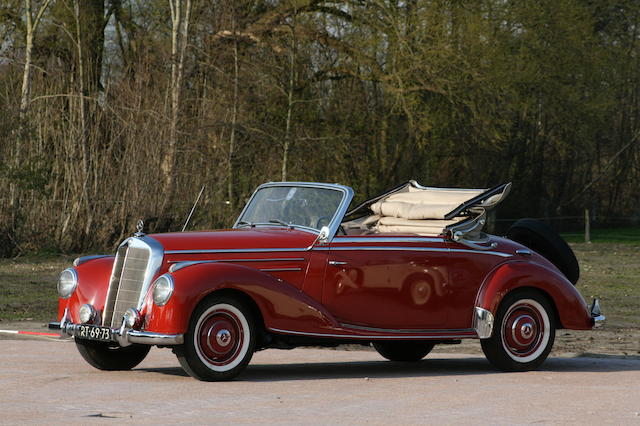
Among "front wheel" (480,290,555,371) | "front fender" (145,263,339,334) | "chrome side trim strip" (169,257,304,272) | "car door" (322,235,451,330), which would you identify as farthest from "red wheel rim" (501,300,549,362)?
"chrome side trim strip" (169,257,304,272)

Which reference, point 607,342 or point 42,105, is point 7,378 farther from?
point 42,105

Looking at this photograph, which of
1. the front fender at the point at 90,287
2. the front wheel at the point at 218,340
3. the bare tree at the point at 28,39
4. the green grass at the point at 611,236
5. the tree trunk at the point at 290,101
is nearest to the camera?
the front wheel at the point at 218,340

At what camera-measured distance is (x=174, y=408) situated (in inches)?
293

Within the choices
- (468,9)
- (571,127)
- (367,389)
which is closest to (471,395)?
(367,389)

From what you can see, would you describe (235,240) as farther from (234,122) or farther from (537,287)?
(234,122)

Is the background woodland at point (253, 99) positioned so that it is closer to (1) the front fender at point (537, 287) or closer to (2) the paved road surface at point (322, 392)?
(2) the paved road surface at point (322, 392)

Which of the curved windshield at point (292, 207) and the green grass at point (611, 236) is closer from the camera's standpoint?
the curved windshield at point (292, 207)

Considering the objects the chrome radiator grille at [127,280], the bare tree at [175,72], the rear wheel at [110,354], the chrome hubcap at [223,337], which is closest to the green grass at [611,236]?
the bare tree at [175,72]

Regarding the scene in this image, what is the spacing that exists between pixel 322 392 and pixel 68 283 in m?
2.65

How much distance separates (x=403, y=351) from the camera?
11.0 meters

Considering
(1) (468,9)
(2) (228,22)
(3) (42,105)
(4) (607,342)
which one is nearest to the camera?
(4) (607,342)

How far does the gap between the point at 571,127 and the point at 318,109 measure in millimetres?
12215

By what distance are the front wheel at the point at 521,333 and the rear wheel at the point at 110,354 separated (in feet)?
9.61

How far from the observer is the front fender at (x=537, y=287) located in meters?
10.0
